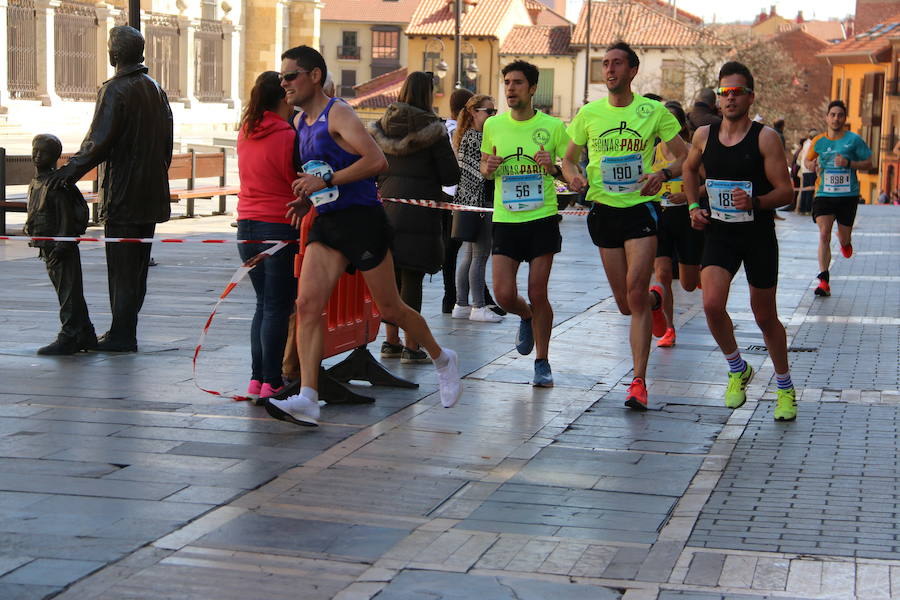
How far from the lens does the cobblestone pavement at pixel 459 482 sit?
489 cm

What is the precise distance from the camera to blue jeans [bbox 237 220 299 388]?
7703 mm

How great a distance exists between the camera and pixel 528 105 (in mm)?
8789

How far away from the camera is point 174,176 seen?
20.5 m

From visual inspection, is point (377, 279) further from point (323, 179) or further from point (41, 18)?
point (41, 18)

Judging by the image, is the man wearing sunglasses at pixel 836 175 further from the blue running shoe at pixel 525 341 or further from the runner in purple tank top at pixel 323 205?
the runner in purple tank top at pixel 323 205

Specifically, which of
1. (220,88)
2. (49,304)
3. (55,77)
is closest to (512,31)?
Answer: (220,88)

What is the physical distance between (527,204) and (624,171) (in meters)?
0.71

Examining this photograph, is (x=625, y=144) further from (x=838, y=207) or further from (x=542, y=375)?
(x=838, y=207)

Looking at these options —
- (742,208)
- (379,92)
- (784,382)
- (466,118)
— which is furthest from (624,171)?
(379,92)

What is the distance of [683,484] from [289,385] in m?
2.37

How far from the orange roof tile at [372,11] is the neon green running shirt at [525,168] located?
105 m

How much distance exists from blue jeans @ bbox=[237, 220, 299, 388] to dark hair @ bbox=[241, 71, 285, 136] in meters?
0.50


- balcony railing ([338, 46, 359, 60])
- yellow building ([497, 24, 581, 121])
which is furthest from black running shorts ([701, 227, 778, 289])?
balcony railing ([338, 46, 359, 60])

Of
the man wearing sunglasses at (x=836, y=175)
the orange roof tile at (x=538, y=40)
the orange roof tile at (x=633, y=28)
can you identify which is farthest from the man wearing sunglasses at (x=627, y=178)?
the orange roof tile at (x=538, y=40)
